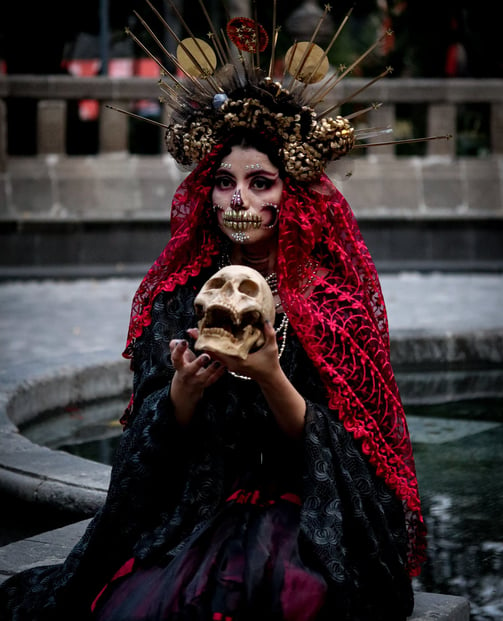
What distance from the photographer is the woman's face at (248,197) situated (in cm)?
318

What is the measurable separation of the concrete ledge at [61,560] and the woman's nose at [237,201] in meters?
1.22

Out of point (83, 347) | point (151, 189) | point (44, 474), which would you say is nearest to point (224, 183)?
point (44, 474)

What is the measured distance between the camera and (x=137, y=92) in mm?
12711

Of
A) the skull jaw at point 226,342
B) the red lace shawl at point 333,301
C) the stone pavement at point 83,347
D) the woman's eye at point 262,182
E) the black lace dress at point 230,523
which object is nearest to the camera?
the skull jaw at point 226,342

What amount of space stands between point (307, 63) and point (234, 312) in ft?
3.11

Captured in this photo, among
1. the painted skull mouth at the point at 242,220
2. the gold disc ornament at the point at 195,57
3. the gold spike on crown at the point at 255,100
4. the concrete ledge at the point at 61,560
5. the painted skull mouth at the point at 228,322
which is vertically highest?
the gold disc ornament at the point at 195,57

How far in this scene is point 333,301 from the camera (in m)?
3.21

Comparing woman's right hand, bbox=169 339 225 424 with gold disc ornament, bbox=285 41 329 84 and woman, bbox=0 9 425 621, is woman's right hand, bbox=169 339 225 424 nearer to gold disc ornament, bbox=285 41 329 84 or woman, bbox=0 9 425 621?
woman, bbox=0 9 425 621

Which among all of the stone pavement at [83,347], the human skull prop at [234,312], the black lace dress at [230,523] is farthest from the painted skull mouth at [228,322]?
the stone pavement at [83,347]

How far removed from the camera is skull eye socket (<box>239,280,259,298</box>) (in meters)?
2.77

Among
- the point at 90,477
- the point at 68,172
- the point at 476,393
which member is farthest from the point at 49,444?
the point at 68,172

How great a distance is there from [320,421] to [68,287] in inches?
336

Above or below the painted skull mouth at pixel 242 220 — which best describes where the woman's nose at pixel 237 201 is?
above

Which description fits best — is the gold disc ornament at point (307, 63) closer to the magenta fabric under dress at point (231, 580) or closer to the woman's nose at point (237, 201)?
the woman's nose at point (237, 201)
